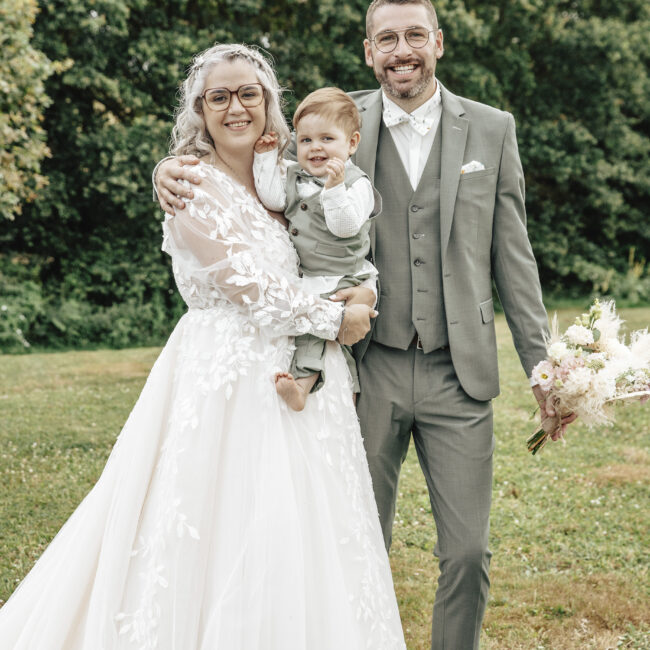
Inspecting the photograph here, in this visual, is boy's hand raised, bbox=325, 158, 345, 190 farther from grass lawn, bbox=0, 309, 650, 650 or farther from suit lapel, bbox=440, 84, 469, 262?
grass lawn, bbox=0, 309, 650, 650

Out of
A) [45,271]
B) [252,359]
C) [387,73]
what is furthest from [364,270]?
[45,271]

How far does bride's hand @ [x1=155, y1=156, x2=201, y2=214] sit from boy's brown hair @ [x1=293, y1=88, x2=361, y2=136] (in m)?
0.40

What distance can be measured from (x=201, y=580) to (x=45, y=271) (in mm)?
12409

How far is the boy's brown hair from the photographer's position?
2775 millimetres

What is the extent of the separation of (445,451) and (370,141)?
1.17 m

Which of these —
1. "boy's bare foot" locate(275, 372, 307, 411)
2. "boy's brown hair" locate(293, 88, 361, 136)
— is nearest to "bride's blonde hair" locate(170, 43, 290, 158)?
"boy's brown hair" locate(293, 88, 361, 136)

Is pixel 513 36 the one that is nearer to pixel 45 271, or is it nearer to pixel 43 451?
pixel 45 271

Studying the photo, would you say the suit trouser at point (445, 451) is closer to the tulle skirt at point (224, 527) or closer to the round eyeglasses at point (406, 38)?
the tulle skirt at point (224, 527)

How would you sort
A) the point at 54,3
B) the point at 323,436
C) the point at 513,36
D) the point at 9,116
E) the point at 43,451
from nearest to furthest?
1. the point at 323,436
2. the point at 43,451
3. the point at 9,116
4. the point at 54,3
5. the point at 513,36

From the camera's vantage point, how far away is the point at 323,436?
279 centimetres

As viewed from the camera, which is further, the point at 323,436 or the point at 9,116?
the point at 9,116

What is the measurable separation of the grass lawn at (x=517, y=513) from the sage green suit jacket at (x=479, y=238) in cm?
157

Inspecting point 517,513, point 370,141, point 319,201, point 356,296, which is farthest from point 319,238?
point 517,513

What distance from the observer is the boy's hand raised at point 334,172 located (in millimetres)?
2670
